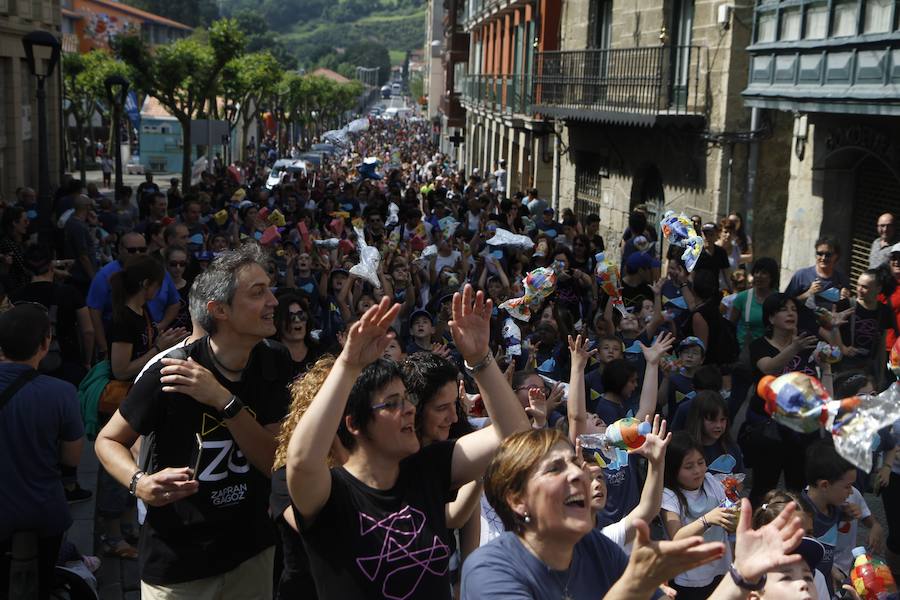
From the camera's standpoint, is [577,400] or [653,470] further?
[577,400]

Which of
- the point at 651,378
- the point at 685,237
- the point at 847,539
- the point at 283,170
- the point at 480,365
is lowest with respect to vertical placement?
the point at 847,539

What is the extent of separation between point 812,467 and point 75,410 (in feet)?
11.2

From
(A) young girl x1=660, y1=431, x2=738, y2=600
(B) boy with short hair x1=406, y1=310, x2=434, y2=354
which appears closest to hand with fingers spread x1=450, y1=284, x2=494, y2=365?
(A) young girl x1=660, y1=431, x2=738, y2=600

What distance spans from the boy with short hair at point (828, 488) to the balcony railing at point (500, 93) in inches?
820

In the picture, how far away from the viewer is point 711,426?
569 centimetres

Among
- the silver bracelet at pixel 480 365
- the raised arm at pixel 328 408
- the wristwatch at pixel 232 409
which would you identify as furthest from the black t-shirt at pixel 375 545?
the wristwatch at pixel 232 409

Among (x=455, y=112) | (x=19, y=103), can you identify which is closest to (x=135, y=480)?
(x=19, y=103)

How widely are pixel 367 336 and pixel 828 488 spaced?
3.11m

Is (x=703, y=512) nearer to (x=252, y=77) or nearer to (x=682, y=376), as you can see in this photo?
(x=682, y=376)

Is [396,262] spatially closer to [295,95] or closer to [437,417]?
[437,417]

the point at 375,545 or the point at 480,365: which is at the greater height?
the point at 480,365

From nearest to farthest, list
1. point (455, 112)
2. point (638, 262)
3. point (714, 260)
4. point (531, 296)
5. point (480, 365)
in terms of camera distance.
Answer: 1. point (480, 365)
2. point (531, 296)
3. point (638, 262)
4. point (714, 260)
5. point (455, 112)

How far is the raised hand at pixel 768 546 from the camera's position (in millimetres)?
2521

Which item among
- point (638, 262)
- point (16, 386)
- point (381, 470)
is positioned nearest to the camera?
point (381, 470)
